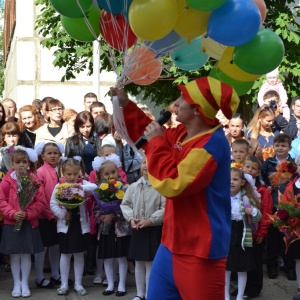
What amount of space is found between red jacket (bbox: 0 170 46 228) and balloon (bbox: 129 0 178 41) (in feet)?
10.4

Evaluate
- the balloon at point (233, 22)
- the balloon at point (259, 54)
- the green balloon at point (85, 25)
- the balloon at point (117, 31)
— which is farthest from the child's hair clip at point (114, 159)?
the balloon at point (233, 22)

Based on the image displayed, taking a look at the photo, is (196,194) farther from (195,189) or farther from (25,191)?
(25,191)

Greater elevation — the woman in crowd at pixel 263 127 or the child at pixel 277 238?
the woman in crowd at pixel 263 127

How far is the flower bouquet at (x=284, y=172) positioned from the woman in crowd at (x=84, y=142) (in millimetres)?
2086

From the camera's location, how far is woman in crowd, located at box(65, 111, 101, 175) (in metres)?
8.59

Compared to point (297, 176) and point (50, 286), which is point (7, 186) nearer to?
point (50, 286)

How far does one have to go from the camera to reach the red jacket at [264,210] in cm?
758

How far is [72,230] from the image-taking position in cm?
767

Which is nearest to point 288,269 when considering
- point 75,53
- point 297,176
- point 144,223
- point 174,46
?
point 297,176

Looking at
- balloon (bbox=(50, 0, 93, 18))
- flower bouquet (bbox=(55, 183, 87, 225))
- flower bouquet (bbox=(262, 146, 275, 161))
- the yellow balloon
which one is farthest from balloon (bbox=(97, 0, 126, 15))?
flower bouquet (bbox=(262, 146, 275, 161))

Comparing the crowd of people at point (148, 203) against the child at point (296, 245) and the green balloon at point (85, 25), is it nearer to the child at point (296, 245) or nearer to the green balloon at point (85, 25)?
the child at point (296, 245)

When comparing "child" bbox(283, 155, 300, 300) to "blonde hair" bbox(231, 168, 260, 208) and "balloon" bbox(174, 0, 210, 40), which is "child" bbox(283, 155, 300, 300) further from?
"balloon" bbox(174, 0, 210, 40)

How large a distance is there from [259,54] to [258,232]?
2.97 metres

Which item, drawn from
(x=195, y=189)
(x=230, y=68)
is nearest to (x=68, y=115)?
(x=230, y=68)
